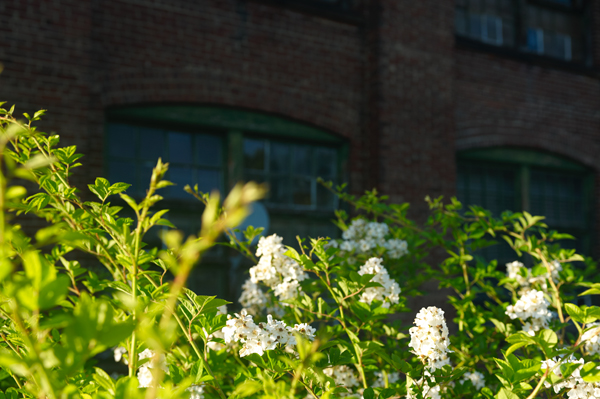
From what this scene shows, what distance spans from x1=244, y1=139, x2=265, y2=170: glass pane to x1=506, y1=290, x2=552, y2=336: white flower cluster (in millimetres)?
4134

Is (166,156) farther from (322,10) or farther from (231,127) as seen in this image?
(322,10)

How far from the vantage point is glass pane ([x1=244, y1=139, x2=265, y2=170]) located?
6045 millimetres

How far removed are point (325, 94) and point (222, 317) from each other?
507 centimetres

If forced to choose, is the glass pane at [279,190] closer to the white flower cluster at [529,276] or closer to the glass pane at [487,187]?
the glass pane at [487,187]

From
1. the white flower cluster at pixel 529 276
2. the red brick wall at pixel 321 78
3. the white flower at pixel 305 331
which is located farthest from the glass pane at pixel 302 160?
the white flower at pixel 305 331

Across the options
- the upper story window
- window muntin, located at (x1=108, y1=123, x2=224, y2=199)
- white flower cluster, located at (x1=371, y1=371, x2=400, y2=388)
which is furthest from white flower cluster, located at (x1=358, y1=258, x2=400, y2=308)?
the upper story window

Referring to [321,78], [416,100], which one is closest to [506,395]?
[321,78]

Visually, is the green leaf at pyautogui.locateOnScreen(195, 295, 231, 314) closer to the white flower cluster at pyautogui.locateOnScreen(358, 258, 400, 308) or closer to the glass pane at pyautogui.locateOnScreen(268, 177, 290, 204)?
the white flower cluster at pyautogui.locateOnScreen(358, 258, 400, 308)

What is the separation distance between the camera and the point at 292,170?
6.34 m

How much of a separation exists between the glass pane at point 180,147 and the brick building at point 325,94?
0.05 ft

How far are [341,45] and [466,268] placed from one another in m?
4.43

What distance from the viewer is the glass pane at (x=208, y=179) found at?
582 centimetres

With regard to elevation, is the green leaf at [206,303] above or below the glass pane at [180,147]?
below

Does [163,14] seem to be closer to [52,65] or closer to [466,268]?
[52,65]
